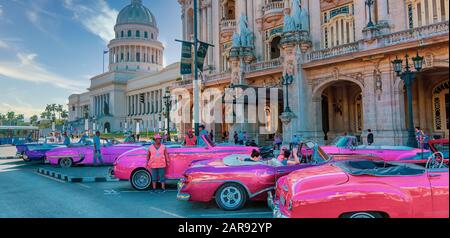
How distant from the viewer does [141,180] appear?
9336 millimetres

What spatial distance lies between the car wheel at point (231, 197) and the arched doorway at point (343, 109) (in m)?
18.3

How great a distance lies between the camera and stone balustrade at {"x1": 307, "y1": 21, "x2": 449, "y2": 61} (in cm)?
1554

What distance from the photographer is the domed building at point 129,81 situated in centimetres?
8650

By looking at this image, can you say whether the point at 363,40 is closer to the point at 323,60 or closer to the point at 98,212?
the point at 323,60

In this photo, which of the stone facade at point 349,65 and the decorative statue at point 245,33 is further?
the decorative statue at point 245,33

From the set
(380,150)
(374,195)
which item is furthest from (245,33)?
(374,195)

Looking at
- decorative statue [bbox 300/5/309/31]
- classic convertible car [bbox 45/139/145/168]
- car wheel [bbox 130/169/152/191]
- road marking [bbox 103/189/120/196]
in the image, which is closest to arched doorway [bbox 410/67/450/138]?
decorative statue [bbox 300/5/309/31]

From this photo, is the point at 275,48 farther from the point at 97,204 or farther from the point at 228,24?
the point at 97,204

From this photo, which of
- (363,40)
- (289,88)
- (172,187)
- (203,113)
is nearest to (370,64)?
(363,40)

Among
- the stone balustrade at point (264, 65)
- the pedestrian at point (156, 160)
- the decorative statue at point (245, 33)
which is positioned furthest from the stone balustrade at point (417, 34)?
the pedestrian at point (156, 160)

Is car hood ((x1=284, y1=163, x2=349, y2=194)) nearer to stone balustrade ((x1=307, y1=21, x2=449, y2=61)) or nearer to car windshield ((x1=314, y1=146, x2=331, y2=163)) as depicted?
car windshield ((x1=314, y1=146, x2=331, y2=163))

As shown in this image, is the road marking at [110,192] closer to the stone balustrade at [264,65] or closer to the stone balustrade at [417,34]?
the stone balustrade at [417,34]

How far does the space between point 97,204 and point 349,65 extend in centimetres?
1645

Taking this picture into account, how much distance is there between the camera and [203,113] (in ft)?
100
